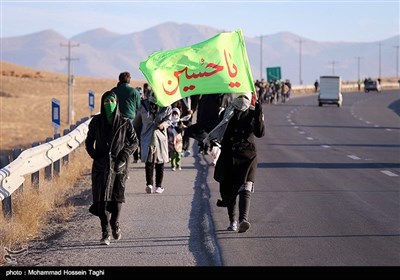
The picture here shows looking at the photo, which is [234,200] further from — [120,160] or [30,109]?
[30,109]

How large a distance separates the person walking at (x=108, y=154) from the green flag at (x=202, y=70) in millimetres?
1659

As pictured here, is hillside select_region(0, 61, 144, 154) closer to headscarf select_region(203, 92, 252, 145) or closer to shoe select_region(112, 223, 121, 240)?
headscarf select_region(203, 92, 252, 145)

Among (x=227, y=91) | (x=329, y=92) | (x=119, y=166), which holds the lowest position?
(x=119, y=166)

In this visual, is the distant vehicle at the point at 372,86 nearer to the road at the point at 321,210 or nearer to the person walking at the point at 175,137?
the road at the point at 321,210

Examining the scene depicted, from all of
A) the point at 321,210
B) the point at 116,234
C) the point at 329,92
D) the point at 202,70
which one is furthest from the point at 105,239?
the point at 329,92

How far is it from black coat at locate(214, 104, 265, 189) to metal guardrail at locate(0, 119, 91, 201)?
256 centimetres

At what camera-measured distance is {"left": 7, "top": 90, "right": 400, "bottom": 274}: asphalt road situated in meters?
10.1

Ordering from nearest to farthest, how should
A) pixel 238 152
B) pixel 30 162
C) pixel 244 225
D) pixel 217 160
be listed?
pixel 244 225 → pixel 238 152 → pixel 217 160 → pixel 30 162

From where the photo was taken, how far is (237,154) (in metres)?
12.3

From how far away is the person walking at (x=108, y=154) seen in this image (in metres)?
11.2

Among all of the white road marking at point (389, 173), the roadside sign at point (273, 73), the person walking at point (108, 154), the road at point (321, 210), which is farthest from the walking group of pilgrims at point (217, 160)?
the roadside sign at point (273, 73)

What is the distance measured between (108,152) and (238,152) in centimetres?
189

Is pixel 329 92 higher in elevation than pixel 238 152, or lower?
higher

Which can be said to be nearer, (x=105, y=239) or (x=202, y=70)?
(x=105, y=239)
